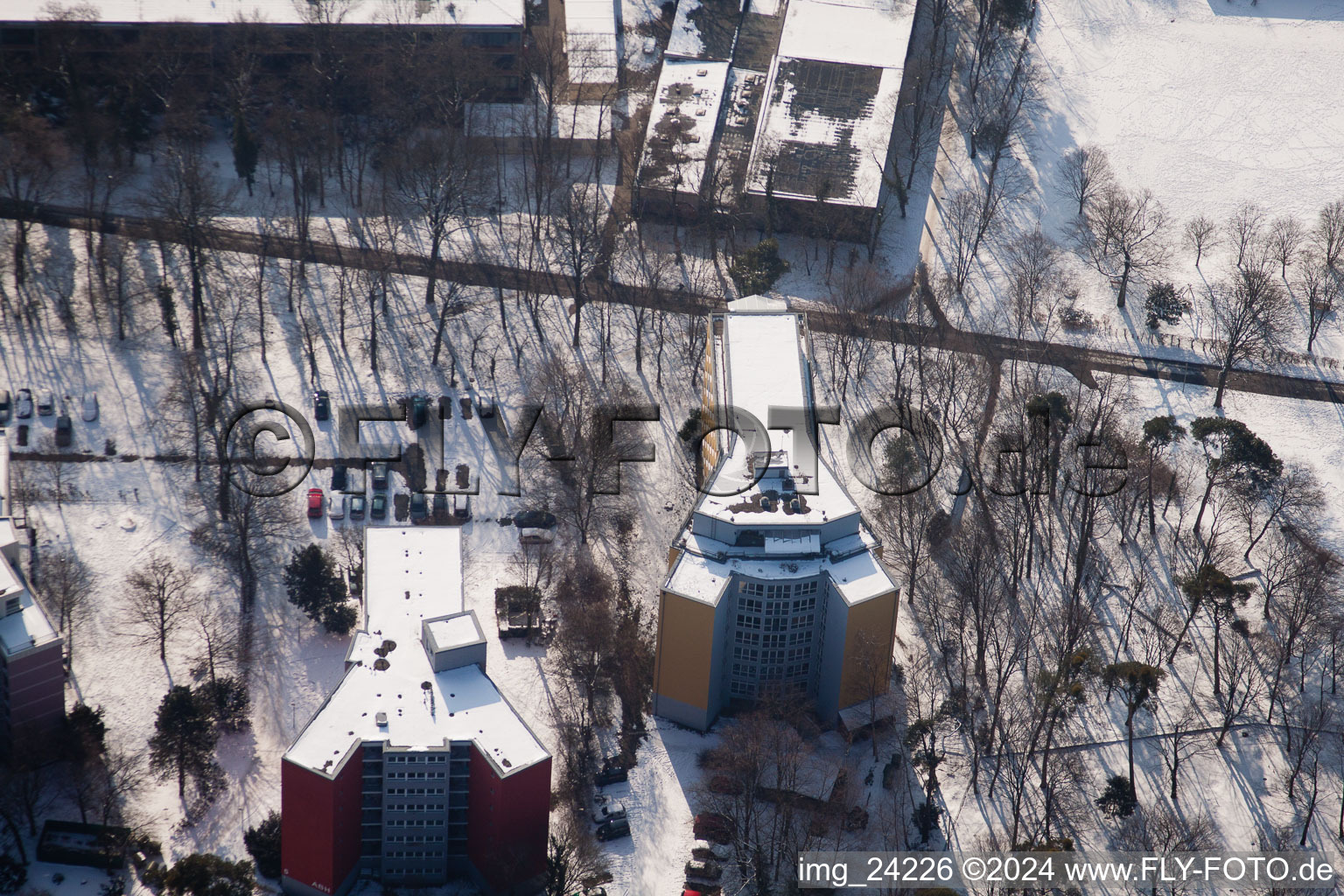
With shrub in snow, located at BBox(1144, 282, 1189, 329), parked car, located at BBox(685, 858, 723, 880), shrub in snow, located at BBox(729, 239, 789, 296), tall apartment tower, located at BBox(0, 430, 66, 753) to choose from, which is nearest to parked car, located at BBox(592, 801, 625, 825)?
parked car, located at BBox(685, 858, 723, 880)

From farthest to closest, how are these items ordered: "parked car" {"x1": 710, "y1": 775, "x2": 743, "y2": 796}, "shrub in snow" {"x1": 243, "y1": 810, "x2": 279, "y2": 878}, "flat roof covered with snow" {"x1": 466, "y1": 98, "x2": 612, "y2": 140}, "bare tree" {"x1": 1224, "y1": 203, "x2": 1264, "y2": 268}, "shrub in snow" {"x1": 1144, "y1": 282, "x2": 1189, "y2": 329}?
"flat roof covered with snow" {"x1": 466, "y1": 98, "x2": 612, "y2": 140} < "bare tree" {"x1": 1224, "y1": 203, "x2": 1264, "y2": 268} < "shrub in snow" {"x1": 1144, "y1": 282, "x2": 1189, "y2": 329} < "parked car" {"x1": 710, "y1": 775, "x2": 743, "y2": 796} < "shrub in snow" {"x1": 243, "y1": 810, "x2": 279, "y2": 878}

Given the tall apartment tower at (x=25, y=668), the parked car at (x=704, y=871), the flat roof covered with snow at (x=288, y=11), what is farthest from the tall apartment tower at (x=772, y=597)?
the flat roof covered with snow at (x=288, y=11)

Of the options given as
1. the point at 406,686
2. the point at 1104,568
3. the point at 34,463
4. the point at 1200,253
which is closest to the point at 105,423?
the point at 34,463

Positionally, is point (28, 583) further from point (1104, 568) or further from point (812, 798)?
point (1104, 568)

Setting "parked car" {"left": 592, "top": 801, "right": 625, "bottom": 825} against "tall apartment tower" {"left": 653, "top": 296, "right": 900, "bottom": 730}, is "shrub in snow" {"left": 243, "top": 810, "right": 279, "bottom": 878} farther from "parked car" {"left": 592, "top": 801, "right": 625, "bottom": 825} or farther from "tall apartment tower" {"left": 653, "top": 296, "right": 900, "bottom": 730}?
"tall apartment tower" {"left": 653, "top": 296, "right": 900, "bottom": 730}

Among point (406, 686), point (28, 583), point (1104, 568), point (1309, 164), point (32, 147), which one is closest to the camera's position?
point (406, 686)

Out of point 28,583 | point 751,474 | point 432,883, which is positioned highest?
point 751,474

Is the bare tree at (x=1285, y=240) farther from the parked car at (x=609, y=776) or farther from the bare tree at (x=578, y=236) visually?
the parked car at (x=609, y=776)
